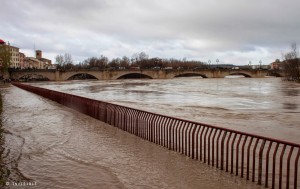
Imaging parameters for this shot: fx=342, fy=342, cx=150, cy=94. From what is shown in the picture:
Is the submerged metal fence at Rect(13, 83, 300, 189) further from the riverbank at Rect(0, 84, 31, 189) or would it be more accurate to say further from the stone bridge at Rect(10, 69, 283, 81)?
the stone bridge at Rect(10, 69, 283, 81)

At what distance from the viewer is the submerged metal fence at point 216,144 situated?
8266 millimetres

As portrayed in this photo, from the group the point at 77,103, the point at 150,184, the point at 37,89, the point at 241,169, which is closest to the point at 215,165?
the point at 241,169

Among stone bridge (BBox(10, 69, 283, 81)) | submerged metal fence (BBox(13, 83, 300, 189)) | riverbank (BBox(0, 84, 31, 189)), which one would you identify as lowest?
riverbank (BBox(0, 84, 31, 189))

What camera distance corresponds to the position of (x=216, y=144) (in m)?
10.2

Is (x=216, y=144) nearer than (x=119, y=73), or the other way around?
(x=216, y=144)

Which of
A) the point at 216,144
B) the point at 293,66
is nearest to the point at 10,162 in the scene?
the point at 216,144

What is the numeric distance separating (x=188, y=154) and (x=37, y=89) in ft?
126

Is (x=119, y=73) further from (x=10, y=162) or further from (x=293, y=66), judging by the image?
(x=10, y=162)

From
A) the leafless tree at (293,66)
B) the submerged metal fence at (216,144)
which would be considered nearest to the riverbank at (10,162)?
the submerged metal fence at (216,144)

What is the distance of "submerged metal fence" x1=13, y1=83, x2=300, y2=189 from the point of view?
27.1ft

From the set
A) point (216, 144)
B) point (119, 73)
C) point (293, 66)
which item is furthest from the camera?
point (119, 73)

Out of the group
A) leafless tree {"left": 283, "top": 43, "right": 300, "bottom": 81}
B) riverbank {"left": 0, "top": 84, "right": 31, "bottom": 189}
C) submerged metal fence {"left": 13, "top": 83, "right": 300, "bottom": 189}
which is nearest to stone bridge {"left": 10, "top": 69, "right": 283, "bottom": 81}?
leafless tree {"left": 283, "top": 43, "right": 300, "bottom": 81}

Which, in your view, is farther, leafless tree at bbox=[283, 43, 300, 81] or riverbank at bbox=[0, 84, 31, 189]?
leafless tree at bbox=[283, 43, 300, 81]

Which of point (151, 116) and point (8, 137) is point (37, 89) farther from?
point (151, 116)
